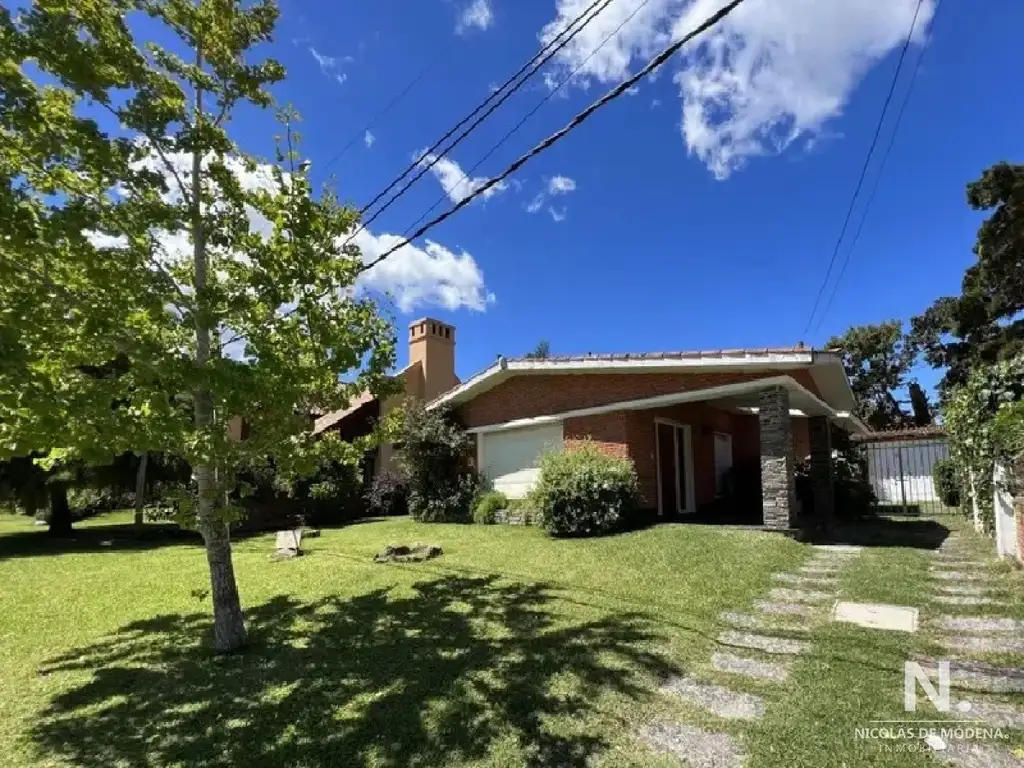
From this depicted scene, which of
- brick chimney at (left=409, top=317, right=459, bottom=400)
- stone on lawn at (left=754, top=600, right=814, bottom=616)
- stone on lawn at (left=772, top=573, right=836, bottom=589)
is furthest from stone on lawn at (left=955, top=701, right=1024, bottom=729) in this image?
brick chimney at (left=409, top=317, right=459, bottom=400)

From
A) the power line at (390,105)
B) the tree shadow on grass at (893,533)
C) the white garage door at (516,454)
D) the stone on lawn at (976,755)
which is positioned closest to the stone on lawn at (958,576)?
the tree shadow on grass at (893,533)

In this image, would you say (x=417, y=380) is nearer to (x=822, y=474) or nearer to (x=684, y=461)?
(x=684, y=461)

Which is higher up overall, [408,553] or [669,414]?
[669,414]

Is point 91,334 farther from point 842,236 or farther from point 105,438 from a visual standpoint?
point 842,236

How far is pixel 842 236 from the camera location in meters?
14.6

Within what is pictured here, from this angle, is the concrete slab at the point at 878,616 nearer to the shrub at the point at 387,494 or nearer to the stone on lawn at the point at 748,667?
the stone on lawn at the point at 748,667

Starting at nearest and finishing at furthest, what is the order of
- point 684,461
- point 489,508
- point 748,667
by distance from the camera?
point 748,667
point 489,508
point 684,461

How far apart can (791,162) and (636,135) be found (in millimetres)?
5040

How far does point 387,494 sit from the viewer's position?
1950 centimetres

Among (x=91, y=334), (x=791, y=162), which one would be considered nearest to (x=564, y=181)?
(x=791, y=162)

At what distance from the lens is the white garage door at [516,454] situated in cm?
1617

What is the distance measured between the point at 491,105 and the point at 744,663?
6866mm

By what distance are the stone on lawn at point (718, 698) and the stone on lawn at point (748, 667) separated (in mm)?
403

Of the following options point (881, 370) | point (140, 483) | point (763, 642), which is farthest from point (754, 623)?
point (881, 370)
